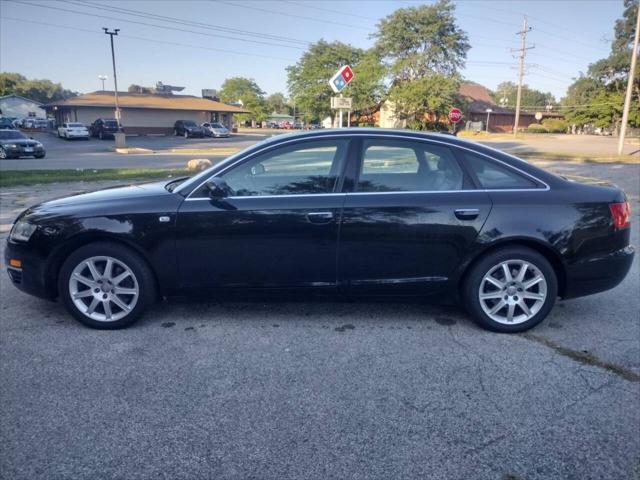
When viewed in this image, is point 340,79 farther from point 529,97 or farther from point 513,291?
point 529,97

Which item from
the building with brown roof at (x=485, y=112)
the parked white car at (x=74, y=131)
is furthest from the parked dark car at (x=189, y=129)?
the building with brown roof at (x=485, y=112)

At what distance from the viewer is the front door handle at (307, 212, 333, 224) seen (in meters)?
3.81

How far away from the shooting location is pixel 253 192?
12.8 ft

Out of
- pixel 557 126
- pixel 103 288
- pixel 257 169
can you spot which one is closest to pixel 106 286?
pixel 103 288

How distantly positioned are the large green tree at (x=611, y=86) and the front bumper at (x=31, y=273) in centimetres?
7571

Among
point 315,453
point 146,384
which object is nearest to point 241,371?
point 146,384

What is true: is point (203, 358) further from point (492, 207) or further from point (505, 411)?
point (492, 207)

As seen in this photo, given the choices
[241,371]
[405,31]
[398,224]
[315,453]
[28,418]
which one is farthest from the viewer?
[405,31]

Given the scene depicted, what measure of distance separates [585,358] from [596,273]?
0.77 metres

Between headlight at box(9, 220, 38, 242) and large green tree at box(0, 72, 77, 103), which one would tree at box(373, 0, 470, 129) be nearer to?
headlight at box(9, 220, 38, 242)

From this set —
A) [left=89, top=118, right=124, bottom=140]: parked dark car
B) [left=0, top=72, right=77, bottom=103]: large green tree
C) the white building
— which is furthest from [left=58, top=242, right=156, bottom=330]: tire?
[left=0, top=72, right=77, bottom=103]: large green tree

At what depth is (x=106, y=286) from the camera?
12.8 feet

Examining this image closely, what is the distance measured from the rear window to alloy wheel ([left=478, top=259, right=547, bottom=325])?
0.62m

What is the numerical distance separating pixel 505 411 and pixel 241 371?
1684 millimetres
